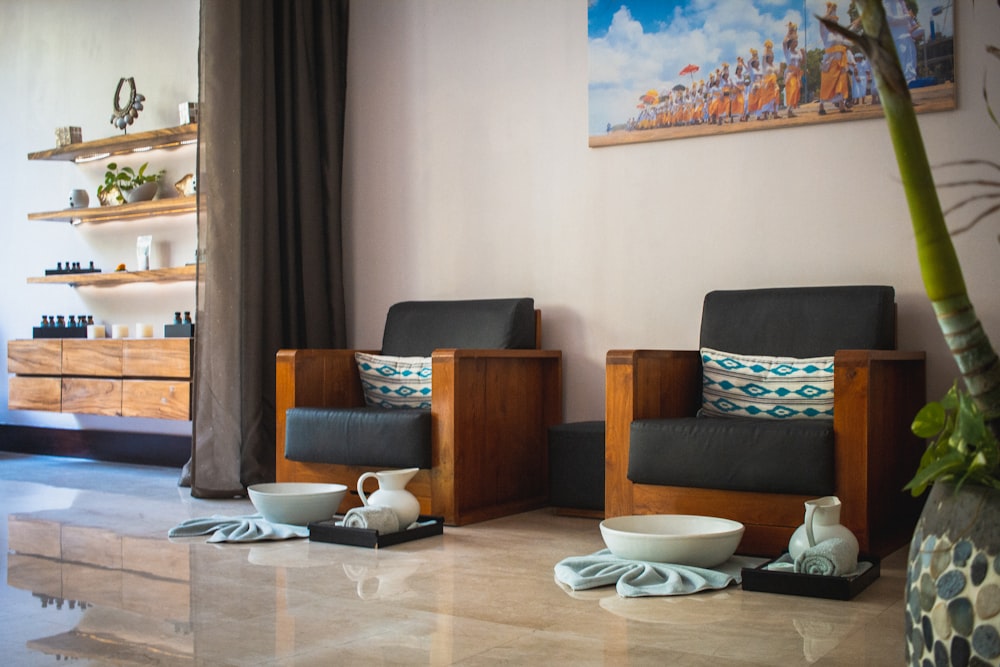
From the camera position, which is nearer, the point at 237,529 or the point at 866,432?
the point at 866,432

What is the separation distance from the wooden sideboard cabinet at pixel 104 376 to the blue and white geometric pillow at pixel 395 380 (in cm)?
118

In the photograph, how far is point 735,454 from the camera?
2.86 metres

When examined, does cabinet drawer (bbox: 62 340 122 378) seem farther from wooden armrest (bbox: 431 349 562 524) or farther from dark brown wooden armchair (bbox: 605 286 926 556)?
dark brown wooden armchair (bbox: 605 286 926 556)

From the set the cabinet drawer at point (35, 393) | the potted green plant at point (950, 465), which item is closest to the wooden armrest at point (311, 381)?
the cabinet drawer at point (35, 393)

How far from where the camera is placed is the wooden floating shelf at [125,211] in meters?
5.18

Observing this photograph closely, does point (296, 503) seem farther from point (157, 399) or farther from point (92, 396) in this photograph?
point (92, 396)

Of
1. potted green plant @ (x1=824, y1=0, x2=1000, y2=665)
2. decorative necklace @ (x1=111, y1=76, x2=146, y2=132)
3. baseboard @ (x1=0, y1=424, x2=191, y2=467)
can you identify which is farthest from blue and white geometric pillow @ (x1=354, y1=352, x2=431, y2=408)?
potted green plant @ (x1=824, y1=0, x2=1000, y2=665)

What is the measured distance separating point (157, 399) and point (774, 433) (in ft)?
10.7

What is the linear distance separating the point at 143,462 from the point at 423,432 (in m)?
2.70

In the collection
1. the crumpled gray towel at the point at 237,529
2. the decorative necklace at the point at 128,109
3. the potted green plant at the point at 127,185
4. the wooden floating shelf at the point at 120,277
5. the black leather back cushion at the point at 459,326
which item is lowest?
the crumpled gray towel at the point at 237,529

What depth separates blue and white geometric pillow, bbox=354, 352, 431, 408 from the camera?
3938 mm

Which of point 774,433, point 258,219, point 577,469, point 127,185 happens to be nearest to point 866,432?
point 774,433

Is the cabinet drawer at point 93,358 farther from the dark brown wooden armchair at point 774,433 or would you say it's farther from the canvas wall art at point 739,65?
the dark brown wooden armchair at point 774,433

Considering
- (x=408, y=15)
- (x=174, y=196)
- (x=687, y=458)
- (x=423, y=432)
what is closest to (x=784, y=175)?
(x=687, y=458)
